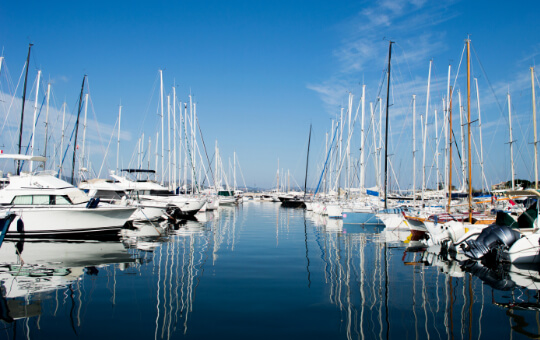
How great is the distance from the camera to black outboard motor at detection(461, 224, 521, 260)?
15258 mm

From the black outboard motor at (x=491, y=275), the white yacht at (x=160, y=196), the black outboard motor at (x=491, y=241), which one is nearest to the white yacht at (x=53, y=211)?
the white yacht at (x=160, y=196)

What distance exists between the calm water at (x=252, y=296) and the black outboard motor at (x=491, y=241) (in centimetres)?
133

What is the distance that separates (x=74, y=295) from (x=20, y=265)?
191 inches

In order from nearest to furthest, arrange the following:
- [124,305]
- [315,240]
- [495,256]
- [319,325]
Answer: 1. [319,325]
2. [124,305]
3. [495,256]
4. [315,240]

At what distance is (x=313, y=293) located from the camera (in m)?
9.98

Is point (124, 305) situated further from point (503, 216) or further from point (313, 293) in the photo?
point (503, 216)

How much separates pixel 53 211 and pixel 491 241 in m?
19.1

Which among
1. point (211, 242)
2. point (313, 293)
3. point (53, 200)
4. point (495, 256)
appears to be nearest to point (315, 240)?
point (211, 242)

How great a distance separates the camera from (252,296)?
380 inches

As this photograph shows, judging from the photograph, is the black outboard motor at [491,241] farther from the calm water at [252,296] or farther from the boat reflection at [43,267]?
the boat reflection at [43,267]

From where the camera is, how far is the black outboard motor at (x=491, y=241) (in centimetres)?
1526

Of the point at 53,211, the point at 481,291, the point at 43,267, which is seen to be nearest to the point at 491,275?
the point at 481,291

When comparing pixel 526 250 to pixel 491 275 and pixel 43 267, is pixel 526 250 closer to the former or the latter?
pixel 491 275

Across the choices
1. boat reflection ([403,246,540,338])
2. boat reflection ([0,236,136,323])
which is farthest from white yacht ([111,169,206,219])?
boat reflection ([403,246,540,338])
